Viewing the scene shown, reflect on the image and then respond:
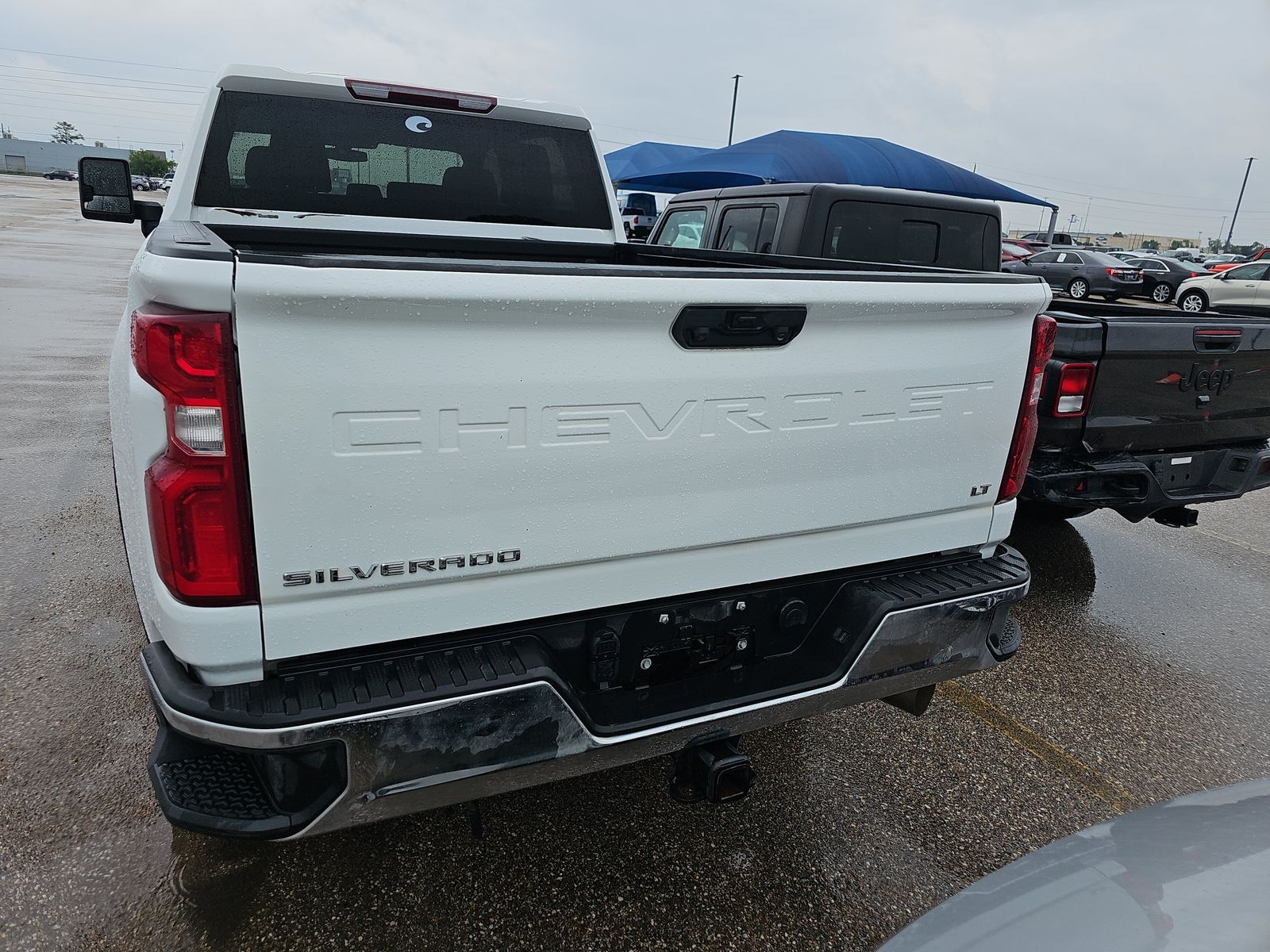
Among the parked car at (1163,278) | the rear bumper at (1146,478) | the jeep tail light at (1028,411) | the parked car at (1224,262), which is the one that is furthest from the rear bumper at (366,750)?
the parked car at (1224,262)

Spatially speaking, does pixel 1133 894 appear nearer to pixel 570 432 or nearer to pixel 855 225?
pixel 570 432

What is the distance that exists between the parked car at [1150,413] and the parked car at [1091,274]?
22.2 meters

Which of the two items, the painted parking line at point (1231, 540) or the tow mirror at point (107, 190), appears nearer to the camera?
the tow mirror at point (107, 190)

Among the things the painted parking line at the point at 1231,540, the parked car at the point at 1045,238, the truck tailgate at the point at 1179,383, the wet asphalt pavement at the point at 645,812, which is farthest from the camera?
the parked car at the point at 1045,238

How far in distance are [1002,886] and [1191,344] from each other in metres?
3.61

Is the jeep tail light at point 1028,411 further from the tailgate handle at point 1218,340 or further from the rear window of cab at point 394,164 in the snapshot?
the rear window of cab at point 394,164

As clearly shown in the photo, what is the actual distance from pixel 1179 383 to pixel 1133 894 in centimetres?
355

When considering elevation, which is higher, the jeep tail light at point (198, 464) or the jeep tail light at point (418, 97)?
the jeep tail light at point (418, 97)

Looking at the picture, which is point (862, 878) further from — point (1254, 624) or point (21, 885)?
point (1254, 624)

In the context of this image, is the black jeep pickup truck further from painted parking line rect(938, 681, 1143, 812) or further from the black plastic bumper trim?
the black plastic bumper trim

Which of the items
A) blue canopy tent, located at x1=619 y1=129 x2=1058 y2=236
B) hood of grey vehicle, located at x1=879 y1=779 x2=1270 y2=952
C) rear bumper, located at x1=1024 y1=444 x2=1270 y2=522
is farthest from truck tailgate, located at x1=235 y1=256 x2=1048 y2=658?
blue canopy tent, located at x1=619 y1=129 x2=1058 y2=236

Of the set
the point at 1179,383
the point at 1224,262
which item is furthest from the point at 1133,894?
the point at 1224,262

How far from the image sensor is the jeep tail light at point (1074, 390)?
3.84 m

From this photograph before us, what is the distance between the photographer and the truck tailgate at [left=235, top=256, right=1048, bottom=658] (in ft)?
5.14
